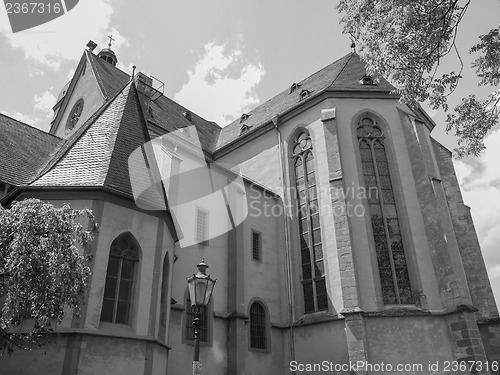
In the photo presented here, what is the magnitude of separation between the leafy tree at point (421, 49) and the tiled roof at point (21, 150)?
379 inches

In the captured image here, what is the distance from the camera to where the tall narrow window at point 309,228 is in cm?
1612

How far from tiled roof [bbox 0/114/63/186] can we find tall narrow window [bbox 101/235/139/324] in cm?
388

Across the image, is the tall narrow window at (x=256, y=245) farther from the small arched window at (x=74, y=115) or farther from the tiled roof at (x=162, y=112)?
the small arched window at (x=74, y=115)

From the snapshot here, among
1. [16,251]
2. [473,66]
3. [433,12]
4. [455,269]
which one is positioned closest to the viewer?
[16,251]

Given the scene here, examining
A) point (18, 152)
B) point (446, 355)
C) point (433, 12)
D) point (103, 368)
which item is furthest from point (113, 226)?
point (446, 355)

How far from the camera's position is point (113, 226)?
33.4 ft

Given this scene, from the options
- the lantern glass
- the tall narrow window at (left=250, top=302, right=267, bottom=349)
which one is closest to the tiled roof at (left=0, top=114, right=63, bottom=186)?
the lantern glass

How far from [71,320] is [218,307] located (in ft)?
22.2

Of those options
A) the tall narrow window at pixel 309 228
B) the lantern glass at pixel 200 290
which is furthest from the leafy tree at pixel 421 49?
the tall narrow window at pixel 309 228

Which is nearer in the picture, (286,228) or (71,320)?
(71,320)

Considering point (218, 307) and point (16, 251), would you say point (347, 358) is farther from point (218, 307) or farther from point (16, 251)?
point (16, 251)

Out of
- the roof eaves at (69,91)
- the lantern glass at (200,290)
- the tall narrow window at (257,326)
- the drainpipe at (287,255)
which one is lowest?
the lantern glass at (200,290)

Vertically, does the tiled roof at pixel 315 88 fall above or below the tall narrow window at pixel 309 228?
above

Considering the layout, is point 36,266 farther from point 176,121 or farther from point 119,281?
point 176,121
